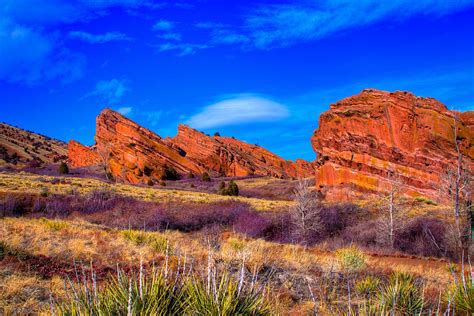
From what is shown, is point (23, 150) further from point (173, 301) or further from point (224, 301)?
point (224, 301)

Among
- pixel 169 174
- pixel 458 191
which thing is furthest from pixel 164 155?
pixel 458 191

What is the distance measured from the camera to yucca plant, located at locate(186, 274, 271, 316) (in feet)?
11.4

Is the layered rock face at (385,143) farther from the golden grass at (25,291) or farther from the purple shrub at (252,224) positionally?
the golden grass at (25,291)

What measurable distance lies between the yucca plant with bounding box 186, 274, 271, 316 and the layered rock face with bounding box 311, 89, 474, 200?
94.7 ft

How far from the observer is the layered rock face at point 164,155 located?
189 feet

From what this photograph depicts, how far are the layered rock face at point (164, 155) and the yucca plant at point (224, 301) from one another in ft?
167

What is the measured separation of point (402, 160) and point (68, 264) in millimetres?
31779

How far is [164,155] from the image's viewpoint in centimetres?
6319

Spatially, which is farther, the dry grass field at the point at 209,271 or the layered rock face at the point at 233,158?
the layered rock face at the point at 233,158

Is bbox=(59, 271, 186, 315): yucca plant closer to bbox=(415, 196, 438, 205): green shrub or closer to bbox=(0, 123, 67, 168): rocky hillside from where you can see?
bbox=(415, 196, 438, 205): green shrub

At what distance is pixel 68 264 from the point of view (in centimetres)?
914

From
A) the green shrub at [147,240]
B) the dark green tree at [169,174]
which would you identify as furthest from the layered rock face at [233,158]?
the green shrub at [147,240]

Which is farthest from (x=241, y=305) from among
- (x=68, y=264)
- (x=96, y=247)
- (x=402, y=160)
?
(x=402, y=160)

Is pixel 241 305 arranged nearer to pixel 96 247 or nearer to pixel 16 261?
pixel 16 261
